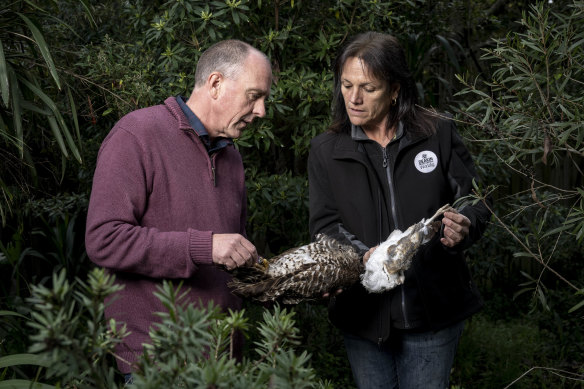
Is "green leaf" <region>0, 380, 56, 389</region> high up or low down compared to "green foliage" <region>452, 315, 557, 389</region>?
up

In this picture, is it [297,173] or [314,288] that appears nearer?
[314,288]

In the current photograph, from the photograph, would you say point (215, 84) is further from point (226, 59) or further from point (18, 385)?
point (18, 385)

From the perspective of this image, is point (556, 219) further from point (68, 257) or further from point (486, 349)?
point (68, 257)

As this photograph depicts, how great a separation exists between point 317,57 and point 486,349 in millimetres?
3059

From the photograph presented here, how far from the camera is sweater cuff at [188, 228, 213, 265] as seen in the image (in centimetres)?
202

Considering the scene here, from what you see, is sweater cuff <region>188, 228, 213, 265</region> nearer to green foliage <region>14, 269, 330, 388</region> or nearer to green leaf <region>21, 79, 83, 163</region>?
green foliage <region>14, 269, 330, 388</region>

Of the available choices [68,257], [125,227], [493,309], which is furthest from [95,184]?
[493,309]

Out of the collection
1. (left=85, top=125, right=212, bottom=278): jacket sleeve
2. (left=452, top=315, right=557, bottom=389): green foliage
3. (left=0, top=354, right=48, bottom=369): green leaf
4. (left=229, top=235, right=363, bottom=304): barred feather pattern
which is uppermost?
(left=85, top=125, right=212, bottom=278): jacket sleeve

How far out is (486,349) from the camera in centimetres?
524

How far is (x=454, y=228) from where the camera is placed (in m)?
2.33

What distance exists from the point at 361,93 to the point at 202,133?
0.70 m

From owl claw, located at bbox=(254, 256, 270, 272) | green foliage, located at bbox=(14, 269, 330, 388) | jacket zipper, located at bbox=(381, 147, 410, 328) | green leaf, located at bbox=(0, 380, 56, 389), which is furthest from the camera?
jacket zipper, located at bbox=(381, 147, 410, 328)

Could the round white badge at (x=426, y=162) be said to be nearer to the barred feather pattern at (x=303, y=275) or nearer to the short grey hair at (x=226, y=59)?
the barred feather pattern at (x=303, y=275)

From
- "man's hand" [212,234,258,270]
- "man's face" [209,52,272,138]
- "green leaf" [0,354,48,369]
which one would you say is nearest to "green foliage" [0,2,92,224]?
"man's face" [209,52,272,138]
